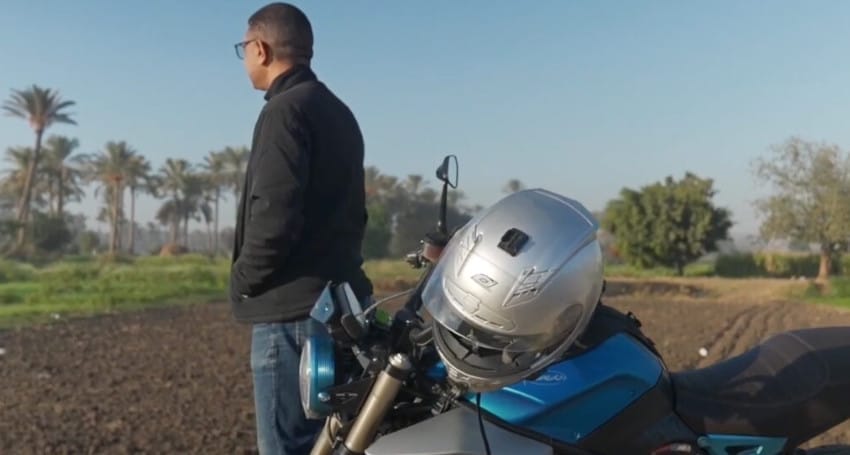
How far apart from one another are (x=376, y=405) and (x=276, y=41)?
1.57 meters

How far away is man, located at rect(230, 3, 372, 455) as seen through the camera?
2871mm

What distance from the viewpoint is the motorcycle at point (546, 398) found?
2.09 m

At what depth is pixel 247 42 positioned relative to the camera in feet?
10.5

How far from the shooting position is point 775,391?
7.95ft

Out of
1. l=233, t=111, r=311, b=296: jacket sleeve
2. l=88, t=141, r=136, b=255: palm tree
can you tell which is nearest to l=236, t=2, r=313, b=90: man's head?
l=233, t=111, r=311, b=296: jacket sleeve

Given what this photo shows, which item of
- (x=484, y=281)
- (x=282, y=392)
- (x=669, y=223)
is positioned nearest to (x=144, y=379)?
(x=282, y=392)

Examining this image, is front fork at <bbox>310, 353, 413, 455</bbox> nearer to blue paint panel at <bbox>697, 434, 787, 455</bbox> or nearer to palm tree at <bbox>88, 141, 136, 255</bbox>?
blue paint panel at <bbox>697, 434, 787, 455</bbox>

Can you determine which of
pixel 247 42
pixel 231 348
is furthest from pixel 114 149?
pixel 247 42

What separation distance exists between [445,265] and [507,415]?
0.38 metres

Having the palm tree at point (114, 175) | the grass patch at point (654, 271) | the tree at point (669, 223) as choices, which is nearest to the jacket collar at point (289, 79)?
the grass patch at point (654, 271)

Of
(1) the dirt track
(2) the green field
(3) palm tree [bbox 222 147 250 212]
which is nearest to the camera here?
(1) the dirt track

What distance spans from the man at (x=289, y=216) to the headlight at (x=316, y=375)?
678 millimetres

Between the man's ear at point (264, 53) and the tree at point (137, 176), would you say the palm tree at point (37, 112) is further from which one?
the man's ear at point (264, 53)

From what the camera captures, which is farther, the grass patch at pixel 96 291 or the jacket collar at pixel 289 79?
the grass patch at pixel 96 291
